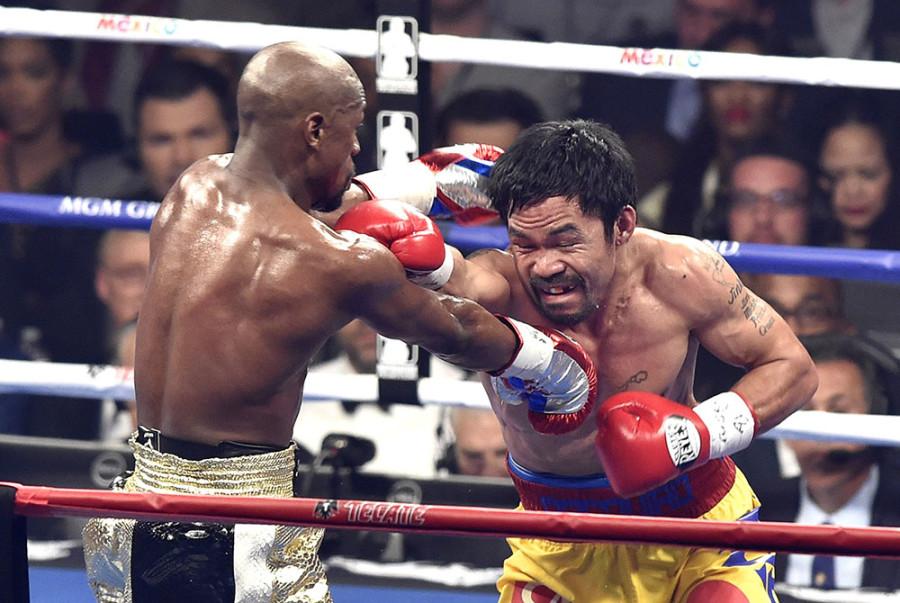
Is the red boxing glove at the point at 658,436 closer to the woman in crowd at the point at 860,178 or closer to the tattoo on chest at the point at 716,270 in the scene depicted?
the tattoo on chest at the point at 716,270

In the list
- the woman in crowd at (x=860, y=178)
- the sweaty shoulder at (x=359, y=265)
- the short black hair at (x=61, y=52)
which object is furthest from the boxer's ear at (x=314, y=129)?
the short black hair at (x=61, y=52)

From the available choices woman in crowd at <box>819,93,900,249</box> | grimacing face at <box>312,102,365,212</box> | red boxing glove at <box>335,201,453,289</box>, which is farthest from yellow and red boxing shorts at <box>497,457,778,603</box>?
woman in crowd at <box>819,93,900,249</box>

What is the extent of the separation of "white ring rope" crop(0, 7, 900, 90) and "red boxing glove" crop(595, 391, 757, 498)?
3.25 ft

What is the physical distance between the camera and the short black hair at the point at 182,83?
3885 mm

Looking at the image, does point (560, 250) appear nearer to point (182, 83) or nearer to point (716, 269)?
point (716, 269)

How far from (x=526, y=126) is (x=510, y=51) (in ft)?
1.86

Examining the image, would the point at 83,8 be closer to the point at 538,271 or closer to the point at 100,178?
the point at 100,178

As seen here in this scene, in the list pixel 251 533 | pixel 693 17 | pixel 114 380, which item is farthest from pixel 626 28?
pixel 251 533

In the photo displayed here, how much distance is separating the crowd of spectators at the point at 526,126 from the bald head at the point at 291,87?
59.1 inches

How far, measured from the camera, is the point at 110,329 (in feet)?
13.0

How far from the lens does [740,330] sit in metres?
2.50

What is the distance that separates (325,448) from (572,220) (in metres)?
1.35

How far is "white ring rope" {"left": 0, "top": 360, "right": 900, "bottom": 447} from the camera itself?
3168 millimetres

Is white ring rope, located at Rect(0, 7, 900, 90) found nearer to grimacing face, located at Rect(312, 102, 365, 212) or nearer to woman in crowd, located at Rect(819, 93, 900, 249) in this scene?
woman in crowd, located at Rect(819, 93, 900, 249)
